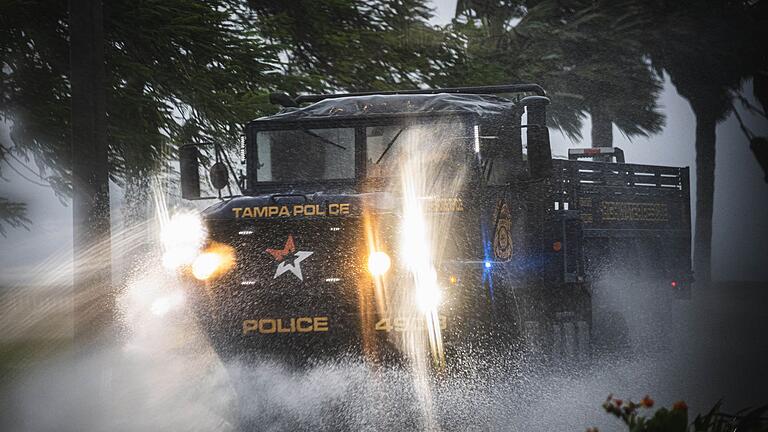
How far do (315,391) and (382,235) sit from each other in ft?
4.30

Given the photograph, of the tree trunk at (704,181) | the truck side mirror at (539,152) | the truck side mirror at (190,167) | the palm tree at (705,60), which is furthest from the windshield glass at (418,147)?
the tree trunk at (704,181)

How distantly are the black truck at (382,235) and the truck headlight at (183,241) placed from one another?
2.5 inches

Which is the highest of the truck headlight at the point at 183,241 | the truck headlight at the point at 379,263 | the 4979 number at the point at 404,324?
the truck headlight at the point at 183,241

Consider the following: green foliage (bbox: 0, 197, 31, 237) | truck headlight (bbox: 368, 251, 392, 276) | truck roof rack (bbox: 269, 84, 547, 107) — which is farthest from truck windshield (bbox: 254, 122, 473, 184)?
green foliage (bbox: 0, 197, 31, 237)

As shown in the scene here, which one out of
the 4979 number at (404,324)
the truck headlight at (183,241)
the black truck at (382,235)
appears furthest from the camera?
the truck headlight at (183,241)

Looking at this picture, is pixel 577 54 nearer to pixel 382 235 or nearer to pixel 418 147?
pixel 418 147

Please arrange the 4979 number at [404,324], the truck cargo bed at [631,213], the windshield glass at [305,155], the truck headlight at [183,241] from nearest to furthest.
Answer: the 4979 number at [404,324] < the truck headlight at [183,241] < the windshield glass at [305,155] < the truck cargo bed at [631,213]

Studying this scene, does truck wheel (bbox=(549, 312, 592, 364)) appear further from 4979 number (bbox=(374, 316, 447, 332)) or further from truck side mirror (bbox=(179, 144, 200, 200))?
truck side mirror (bbox=(179, 144, 200, 200))

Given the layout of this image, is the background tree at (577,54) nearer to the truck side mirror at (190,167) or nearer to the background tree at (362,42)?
the background tree at (362,42)

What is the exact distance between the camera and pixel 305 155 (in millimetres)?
9492

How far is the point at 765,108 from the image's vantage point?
32.0 meters

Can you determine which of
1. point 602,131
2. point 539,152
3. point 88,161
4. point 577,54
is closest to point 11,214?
point 88,161

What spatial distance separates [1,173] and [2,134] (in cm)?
73

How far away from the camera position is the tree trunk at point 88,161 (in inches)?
395
